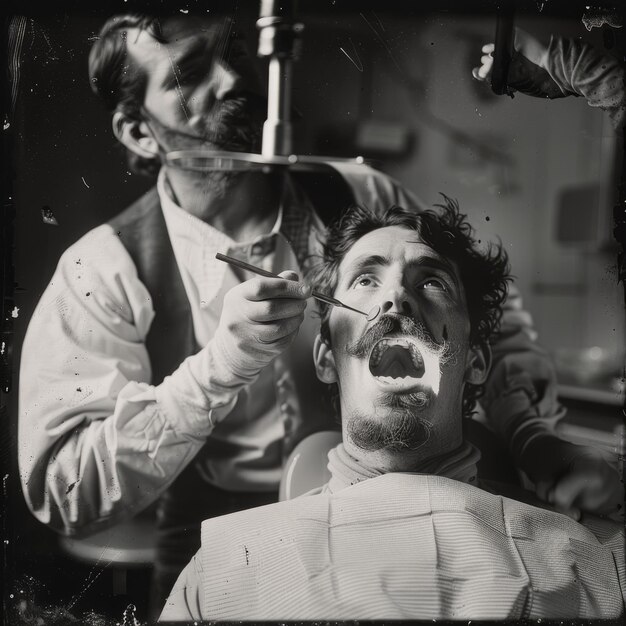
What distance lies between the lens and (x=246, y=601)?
1.18 m

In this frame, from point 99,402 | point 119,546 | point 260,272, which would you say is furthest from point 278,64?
point 119,546

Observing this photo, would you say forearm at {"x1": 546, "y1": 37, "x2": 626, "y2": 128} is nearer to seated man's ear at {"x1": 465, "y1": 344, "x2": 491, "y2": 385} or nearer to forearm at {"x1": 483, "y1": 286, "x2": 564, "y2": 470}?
forearm at {"x1": 483, "y1": 286, "x2": 564, "y2": 470}

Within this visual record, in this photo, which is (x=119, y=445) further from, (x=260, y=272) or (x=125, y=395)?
(x=260, y=272)

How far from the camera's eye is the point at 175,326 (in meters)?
1.32

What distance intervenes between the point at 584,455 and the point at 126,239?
1.07 meters

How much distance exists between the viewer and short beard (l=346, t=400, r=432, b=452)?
1260 mm

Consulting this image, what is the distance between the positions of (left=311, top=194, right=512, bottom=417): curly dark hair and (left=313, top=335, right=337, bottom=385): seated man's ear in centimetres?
2

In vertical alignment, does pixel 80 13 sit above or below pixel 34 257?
above

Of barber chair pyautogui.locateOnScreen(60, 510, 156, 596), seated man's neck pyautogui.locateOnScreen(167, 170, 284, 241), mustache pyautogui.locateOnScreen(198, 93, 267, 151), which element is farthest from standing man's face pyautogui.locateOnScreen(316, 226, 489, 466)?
barber chair pyautogui.locateOnScreen(60, 510, 156, 596)

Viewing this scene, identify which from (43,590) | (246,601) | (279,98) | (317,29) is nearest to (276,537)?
(246,601)

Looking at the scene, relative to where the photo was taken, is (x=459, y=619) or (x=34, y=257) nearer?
(x=459, y=619)

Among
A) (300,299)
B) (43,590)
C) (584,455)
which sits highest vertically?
(300,299)

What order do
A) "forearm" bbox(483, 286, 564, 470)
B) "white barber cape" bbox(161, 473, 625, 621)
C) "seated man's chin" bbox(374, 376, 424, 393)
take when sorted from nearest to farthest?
"white barber cape" bbox(161, 473, 625, 621) < "seated man's chin" bbox(374, 376, 424, 393) < "forearm" bbox(483, 286, 564, 470)

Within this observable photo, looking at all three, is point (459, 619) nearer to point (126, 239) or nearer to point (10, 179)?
point (126, 239)
